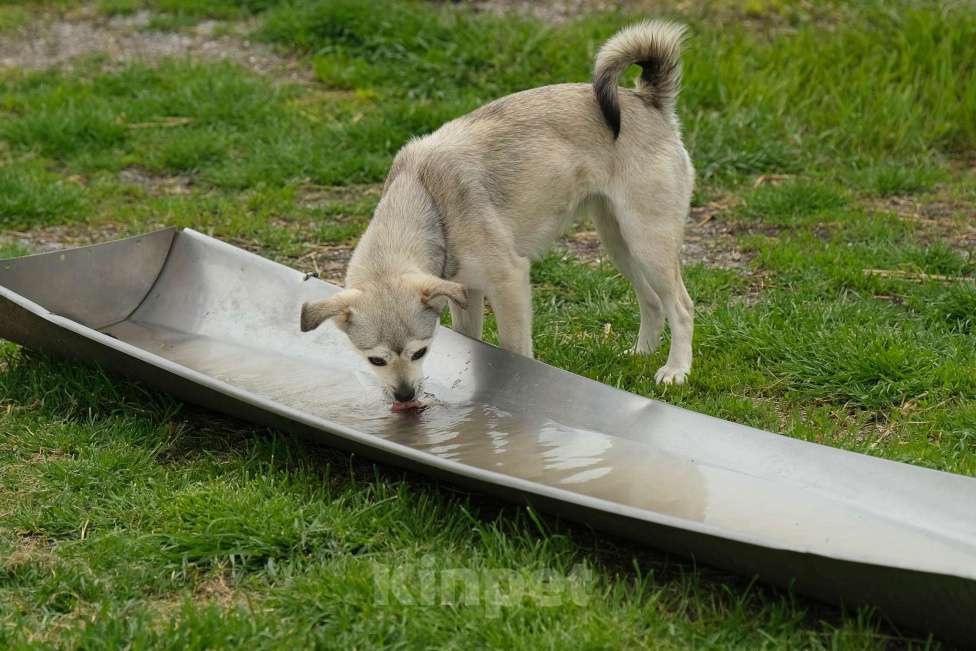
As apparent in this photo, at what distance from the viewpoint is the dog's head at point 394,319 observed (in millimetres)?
4551

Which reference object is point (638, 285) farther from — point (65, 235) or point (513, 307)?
point (65, 235)

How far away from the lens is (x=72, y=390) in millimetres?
5090

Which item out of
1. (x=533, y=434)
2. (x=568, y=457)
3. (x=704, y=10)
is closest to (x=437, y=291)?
(x=533, y=434)

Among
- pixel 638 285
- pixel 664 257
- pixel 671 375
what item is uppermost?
pixel 664 257

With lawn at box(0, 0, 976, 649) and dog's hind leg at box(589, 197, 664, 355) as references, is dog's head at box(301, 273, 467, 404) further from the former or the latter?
dog's hind leg at box(589, 197, 664, 355)

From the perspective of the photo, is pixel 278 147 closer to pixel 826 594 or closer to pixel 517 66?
pixel 517 66

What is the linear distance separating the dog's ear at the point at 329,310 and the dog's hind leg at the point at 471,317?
846 millimetres

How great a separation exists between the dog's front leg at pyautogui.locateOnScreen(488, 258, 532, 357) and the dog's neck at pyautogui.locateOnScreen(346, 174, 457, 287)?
0.24m

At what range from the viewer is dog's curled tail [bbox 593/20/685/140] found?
5219mm

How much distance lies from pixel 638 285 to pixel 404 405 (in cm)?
155

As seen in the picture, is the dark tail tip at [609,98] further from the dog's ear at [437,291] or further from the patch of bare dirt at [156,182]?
the patch of bare dirt at [156,182]

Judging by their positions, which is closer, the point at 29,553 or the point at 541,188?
the point at 29,553

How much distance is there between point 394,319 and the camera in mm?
4555

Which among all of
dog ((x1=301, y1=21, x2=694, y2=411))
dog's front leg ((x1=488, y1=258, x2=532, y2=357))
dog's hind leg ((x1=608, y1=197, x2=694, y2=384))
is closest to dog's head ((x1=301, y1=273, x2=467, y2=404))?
dog ((x1=301, y1=21, x2=694, y2=411))
